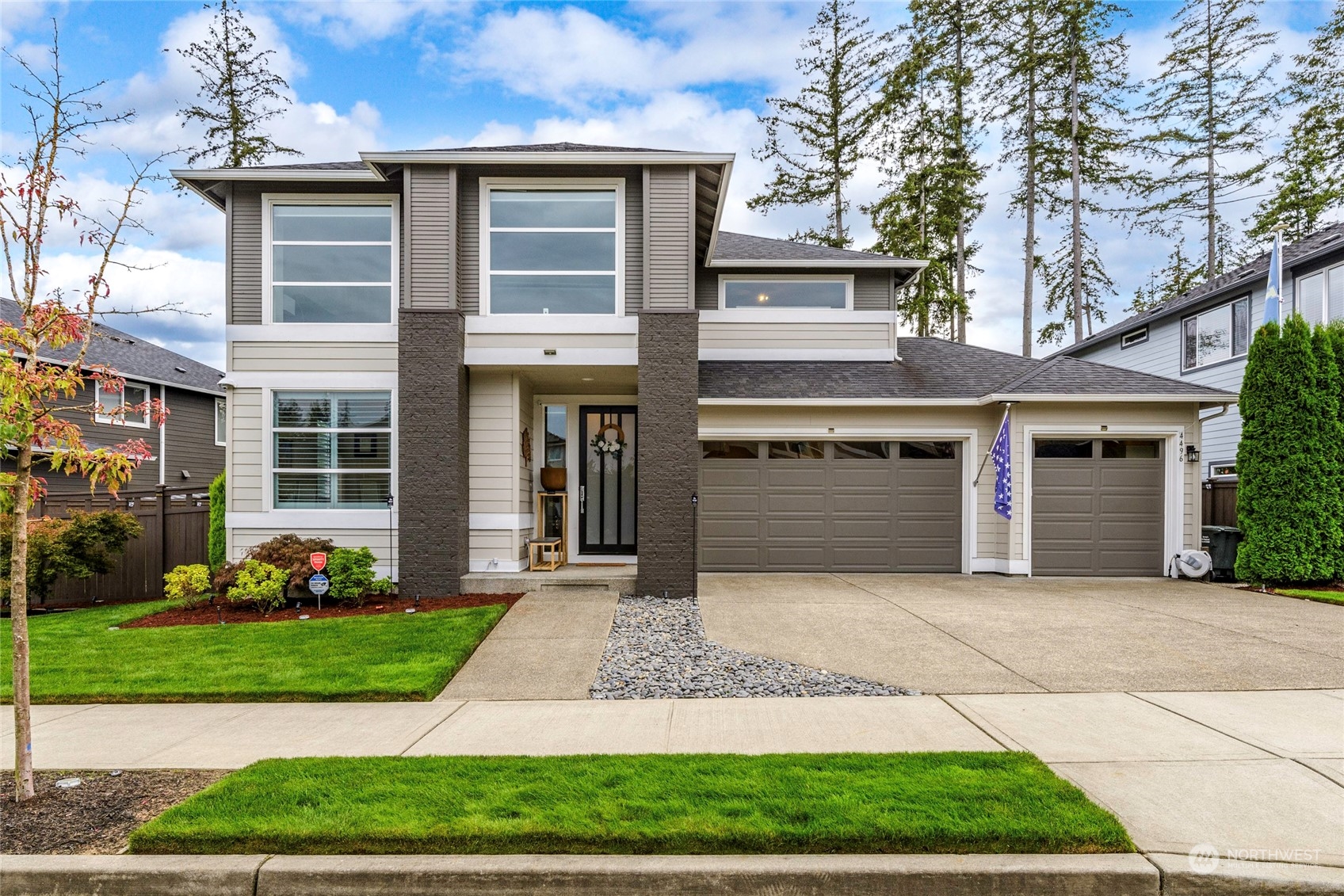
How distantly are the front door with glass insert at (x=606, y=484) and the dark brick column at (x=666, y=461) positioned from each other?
81.3 inches

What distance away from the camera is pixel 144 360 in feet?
65.4

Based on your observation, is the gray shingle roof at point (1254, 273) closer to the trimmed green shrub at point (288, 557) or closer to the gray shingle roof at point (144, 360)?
the trimmed green shrub at point (288, 557)

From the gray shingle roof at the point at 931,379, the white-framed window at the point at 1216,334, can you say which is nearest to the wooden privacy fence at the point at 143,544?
the gray shingle roof at the point at 931,379

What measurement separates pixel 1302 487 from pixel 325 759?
13.1m

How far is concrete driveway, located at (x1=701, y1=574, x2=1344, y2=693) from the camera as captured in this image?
5891 millimetres

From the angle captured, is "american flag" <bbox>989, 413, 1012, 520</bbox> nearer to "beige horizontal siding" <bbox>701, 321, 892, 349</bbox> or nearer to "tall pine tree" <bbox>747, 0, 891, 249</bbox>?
"beige horizontal siding" <bbox>701, 321, 892, 349</bbox>

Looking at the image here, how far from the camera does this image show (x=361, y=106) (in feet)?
49.0

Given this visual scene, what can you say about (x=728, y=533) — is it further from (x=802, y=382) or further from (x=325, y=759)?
(x=325, y=759)

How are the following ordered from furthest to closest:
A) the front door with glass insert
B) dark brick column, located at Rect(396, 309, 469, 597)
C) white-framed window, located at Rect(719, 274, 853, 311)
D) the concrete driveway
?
white-framed window, located at Rect(719, 274, 853, 311), the front door with glass insert, dark brick column, located at Rect(396, 309, 469, 597), the concrete driveway

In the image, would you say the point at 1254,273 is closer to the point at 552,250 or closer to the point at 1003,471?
the point at 1003,471

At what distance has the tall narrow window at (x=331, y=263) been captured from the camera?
10156mm

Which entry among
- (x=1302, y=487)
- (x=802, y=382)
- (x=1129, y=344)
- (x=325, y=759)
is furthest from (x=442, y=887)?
(x=1129, y=344)

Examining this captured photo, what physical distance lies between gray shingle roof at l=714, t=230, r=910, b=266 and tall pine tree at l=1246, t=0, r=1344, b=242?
546 inches

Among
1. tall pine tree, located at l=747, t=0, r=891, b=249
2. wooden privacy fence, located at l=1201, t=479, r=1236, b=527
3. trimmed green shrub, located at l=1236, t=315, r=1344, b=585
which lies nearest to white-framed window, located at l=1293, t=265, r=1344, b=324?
wooden privacy fence, located at l=1201, t=479, r=1236, b=527
